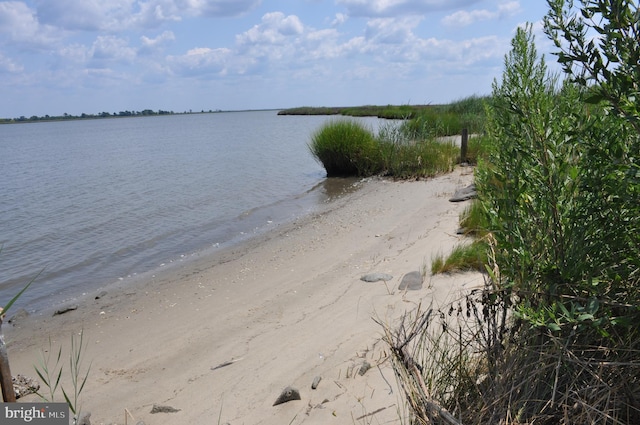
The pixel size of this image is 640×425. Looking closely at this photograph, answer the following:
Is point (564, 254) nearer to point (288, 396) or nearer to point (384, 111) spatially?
point (288, 396)

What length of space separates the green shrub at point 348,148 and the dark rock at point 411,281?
12422 millimetres

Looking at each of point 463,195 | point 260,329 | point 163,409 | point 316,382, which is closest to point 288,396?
point 316,382

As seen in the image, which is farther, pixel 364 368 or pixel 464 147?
pixel 464 147

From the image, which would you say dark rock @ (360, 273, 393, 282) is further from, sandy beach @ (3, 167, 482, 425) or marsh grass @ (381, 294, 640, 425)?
marsh grass @ (381, 294, 640, 425)

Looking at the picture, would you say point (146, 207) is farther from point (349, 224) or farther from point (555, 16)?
point (555, 16)

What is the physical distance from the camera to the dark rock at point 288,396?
13.3ft

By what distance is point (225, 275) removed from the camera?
905cm

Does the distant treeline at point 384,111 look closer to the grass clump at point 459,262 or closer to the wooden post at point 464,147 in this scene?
the wooden post at point 464,147

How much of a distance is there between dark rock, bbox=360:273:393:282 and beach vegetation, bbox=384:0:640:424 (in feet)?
12.9

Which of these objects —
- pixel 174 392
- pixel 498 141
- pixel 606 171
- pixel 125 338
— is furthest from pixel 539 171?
pixel 125 338

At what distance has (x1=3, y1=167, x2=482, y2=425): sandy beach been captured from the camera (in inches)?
164

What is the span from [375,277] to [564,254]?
4529 millimetres

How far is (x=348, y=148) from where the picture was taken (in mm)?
19125

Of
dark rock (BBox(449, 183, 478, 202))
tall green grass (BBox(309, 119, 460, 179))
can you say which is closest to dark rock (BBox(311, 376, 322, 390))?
dark rock (BBox(449, 183, 478, 202))
